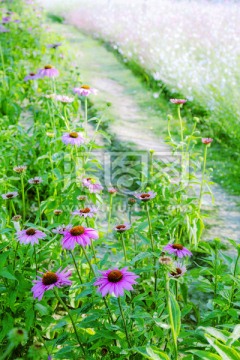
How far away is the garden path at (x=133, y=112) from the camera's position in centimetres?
264

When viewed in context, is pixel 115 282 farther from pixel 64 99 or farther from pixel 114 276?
pixel 64 99

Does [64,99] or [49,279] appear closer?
[49,279]

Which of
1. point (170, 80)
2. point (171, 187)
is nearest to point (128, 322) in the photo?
point (171, 187)

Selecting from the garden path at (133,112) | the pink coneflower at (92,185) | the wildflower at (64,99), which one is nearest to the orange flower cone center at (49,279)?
the pink coneflower at (92,185)

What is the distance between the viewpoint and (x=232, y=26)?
574 centimetres

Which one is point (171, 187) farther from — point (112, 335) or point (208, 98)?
point (208, 98)

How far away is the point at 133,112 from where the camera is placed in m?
4.67

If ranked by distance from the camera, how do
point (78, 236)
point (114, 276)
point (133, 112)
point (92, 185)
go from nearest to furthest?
point (114, 276) → point (78, 236) → point (92, 185) → point (133, 112)

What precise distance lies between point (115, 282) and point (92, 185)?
29.5 inches

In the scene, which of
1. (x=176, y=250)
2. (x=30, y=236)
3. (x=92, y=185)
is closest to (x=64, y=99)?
(x=92, y=185)

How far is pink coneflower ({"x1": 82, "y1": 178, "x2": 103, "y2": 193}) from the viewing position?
1.90m

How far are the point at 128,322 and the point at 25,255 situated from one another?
53 cm

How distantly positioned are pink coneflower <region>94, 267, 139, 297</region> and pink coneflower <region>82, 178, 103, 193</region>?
0.68m

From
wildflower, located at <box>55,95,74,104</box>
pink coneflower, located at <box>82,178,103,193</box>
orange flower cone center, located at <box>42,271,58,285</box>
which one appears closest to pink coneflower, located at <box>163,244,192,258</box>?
orange flower cone center, located at <box>42,271,58,285</box>
